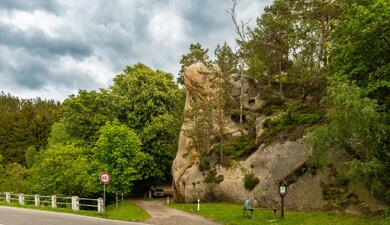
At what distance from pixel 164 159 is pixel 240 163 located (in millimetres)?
18916

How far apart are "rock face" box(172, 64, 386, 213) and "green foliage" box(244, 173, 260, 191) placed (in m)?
0.28

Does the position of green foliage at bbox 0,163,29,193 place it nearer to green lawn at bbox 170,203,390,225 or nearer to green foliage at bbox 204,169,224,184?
green foliage at bbox 204,169,224,184

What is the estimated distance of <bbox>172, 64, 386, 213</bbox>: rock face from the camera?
85.6 ft

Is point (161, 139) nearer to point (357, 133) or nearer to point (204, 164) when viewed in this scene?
point (204, 164)

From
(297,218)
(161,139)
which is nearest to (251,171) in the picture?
(297,218)

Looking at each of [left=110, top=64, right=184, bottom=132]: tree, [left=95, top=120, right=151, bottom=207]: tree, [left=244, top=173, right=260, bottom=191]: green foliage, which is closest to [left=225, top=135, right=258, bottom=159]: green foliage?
[left=244, top=173, right=260, bottom=191]: green foliage

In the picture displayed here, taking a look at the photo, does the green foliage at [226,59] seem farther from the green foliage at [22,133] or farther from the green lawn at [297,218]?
the green foliage at [22,133]

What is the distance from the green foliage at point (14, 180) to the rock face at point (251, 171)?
20.6 meters

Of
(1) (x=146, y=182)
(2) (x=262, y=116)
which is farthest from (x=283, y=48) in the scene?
(1) (x=146, y=182)

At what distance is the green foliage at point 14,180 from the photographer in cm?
4925

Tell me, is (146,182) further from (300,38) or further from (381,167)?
(381,167)

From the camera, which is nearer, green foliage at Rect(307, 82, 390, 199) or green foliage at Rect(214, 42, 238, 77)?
green foliage at Rect(307, 82, 390, 199)

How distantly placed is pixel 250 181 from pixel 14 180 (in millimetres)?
35022

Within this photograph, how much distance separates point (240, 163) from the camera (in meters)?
33.0
